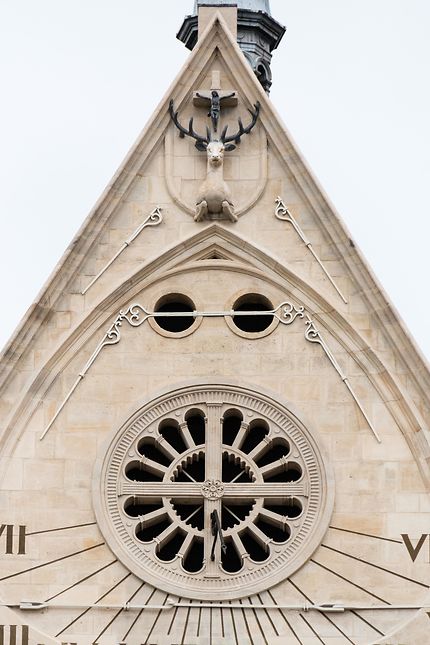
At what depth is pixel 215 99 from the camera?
111ft

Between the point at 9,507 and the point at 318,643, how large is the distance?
12.5ft

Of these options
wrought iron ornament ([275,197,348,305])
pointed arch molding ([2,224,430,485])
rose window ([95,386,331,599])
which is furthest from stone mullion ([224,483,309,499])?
wrought iron ornament ([275,197,348,305])

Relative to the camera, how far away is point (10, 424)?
107 feet

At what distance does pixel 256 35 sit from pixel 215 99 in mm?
9109

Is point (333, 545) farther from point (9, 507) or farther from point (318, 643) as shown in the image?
point (9, 507)

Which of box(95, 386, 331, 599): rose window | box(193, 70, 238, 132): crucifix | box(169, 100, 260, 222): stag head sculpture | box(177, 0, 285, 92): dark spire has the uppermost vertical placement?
box(177, 0, 285, 92): dark spire

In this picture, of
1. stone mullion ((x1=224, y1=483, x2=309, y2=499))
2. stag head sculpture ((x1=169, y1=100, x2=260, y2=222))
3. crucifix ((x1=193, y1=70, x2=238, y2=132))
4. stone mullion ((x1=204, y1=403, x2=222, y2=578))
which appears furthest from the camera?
crucifix ((x1=193, y1=70, x2=238, y2=132))

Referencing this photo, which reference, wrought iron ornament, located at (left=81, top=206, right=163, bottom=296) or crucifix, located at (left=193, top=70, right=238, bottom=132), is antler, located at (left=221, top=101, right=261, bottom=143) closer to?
crucifix, located at (left=193, top=70, right=238, bottom=132)

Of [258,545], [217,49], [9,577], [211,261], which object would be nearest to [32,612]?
[9,577]

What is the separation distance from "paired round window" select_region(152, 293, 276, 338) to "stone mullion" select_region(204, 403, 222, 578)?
1083 mm

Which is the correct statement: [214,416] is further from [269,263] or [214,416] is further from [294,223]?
[294,223]

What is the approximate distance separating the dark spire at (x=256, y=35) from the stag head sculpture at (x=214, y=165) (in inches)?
340

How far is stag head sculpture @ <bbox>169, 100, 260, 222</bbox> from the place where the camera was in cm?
3334

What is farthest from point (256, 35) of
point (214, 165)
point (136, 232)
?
point (136, 232)
